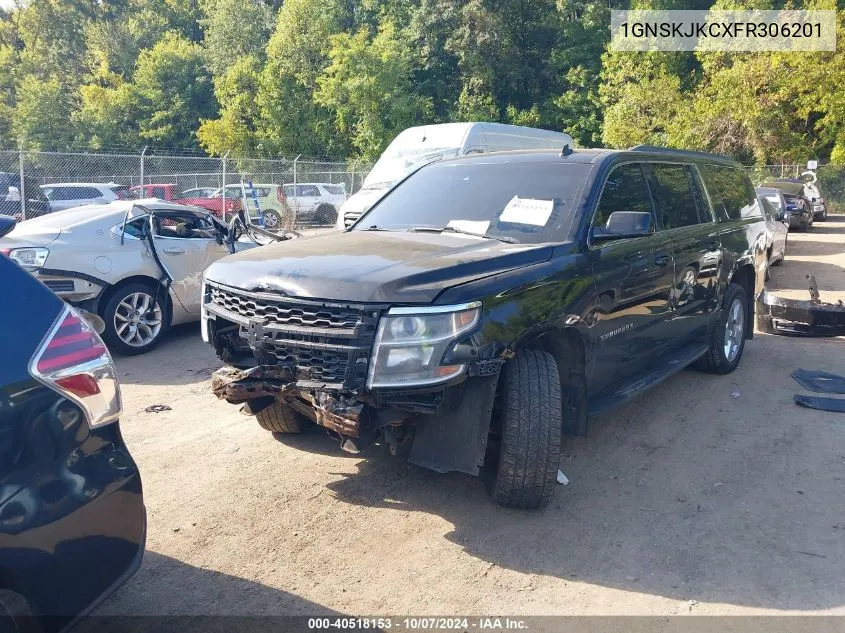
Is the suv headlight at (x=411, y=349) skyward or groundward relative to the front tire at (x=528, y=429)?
skyward

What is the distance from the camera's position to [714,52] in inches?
1236

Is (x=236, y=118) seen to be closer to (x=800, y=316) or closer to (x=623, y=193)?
(x=800, y=316)

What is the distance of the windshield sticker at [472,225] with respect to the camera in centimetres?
435

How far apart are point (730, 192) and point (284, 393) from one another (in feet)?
16.4

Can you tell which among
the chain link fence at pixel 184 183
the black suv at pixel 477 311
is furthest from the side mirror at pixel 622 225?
the chain link fence at pixel 184 183

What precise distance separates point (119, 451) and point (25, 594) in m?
0.54

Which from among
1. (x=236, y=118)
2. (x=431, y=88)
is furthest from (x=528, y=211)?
(x=431, y=88)

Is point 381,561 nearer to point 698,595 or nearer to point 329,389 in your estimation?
point 329,389

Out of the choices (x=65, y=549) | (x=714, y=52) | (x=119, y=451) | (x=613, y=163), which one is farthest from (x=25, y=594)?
(x=714, y=52)

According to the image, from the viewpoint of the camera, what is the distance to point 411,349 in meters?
3.22

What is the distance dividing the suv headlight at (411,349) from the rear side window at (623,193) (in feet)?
5.09

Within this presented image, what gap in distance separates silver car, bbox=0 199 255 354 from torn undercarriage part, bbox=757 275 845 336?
657 cm

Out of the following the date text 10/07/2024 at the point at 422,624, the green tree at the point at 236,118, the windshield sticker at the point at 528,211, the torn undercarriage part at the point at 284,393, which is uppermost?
the green tree at the point at 236,118

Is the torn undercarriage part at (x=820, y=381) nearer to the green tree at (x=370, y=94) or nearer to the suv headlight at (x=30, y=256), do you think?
the suv headlight at (x=30, y=256)
